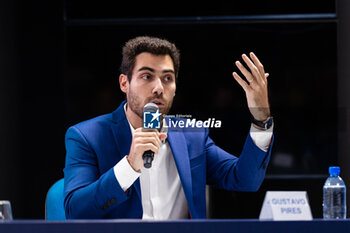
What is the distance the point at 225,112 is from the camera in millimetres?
2145

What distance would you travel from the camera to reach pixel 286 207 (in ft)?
4.30

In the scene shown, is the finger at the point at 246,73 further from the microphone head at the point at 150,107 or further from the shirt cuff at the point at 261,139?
the microphone head at the point at 150,107

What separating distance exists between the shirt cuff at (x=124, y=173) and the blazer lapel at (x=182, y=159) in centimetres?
30

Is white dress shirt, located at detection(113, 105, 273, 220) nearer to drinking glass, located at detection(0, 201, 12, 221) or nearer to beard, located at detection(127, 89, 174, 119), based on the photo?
beard, located at detection(127, 89, 174, 119)

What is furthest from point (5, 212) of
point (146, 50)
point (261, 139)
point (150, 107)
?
point (261, 139)

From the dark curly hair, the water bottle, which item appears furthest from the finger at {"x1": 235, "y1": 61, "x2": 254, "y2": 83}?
the water bottle

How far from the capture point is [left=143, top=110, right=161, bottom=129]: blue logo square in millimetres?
1524

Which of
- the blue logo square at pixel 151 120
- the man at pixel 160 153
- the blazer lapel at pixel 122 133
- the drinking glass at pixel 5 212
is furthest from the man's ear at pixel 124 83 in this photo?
the drinking glass at pixel 5 212

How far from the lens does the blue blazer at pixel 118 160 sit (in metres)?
1.57

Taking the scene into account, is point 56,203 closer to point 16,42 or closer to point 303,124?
point 16,42

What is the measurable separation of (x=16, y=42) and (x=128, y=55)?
0.74m

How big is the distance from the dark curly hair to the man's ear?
21 mm

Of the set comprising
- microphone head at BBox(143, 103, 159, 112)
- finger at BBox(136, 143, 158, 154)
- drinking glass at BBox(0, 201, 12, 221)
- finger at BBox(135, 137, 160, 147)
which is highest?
microphone head at BBox(143, 103, 159, 112)

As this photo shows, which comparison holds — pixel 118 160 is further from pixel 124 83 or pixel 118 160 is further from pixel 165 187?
pixel 124 83
